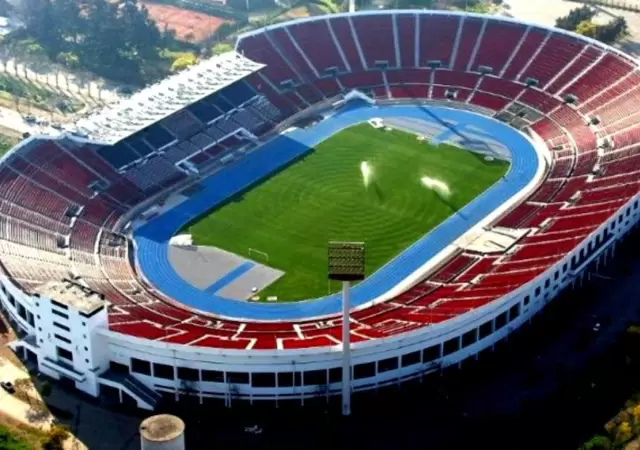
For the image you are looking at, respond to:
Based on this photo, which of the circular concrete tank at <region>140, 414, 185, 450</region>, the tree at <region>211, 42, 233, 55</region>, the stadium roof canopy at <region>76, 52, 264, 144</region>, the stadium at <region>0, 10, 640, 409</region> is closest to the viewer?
the circular concrete tank at <region>140, 414, 185, 450</region>

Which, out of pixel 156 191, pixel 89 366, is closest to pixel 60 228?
pixel 156 191

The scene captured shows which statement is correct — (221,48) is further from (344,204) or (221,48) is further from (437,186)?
(437,186)

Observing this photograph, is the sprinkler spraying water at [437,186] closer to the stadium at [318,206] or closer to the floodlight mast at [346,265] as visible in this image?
the stadium at [318,206]

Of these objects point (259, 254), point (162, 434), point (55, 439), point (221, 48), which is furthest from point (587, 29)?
point (55, 439)

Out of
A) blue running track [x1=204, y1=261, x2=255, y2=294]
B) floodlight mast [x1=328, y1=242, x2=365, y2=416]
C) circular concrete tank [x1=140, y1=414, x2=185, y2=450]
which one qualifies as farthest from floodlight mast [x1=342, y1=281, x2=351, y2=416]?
blue running track [x1=204, y1=261, x2=255, y2=294]

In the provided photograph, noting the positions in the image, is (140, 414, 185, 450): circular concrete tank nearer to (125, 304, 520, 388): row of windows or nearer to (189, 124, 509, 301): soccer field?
(125, 304, 520, 388): row of windows
